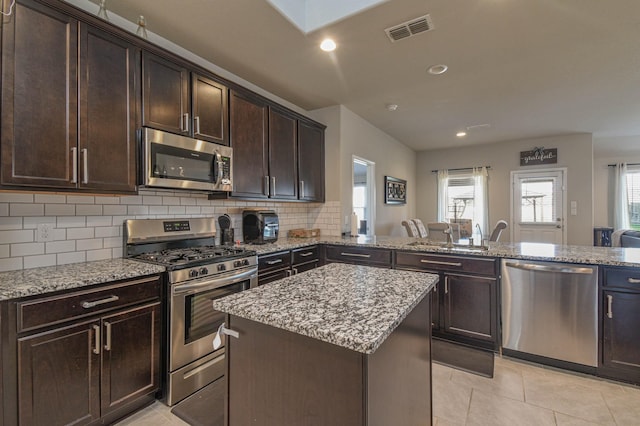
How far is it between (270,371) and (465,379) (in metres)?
1.86

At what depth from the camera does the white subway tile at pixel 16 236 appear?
5.54ft

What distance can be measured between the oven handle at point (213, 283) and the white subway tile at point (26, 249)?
33.2 inches

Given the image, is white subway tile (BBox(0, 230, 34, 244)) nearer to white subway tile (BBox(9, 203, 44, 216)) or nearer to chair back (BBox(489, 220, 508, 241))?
white subway tile (BBox(9, 203, 44, 216))

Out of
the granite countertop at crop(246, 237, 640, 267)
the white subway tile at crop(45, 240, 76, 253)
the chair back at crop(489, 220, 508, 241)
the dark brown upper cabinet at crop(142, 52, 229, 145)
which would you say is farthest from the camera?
the chair back at crop(489, 220, 508, 241)

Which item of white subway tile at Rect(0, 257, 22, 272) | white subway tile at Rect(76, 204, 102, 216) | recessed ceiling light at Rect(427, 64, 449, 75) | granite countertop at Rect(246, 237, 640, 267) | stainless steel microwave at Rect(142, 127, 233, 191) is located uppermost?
recessed ceiling light at Rect(427, 64, 449, 75)

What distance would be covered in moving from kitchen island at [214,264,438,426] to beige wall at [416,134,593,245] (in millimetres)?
5892

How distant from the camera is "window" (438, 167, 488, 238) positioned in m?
6.29

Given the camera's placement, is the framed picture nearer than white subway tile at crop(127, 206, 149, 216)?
No

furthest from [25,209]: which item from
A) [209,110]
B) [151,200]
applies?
[209,110]

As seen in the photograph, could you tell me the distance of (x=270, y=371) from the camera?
102 centimetres

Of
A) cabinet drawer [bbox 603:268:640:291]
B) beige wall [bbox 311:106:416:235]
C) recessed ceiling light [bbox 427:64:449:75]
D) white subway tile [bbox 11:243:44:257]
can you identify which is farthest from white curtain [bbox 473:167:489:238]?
white subway tile [bbox 11:243:44:257]

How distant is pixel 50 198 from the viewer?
1.86m

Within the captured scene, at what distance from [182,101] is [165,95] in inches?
5.2

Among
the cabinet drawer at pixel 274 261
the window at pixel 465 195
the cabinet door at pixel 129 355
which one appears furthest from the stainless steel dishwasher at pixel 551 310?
the window at pixel 465 195
